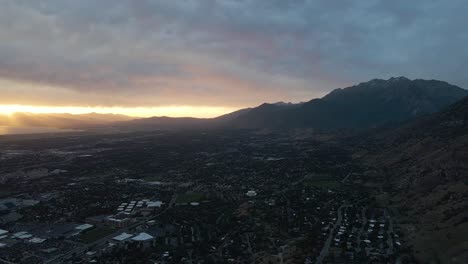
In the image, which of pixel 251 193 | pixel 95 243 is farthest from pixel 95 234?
pixel 251 193

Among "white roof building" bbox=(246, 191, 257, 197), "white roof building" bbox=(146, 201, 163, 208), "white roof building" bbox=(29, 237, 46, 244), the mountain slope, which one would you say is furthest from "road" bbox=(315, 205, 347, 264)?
"white roof building" bbox=(29, 237, 46, 244)

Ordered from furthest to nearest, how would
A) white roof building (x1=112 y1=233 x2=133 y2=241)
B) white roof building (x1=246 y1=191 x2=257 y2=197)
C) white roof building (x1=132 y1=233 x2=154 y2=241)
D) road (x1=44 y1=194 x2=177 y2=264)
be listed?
white roof building (x1=246 y1=191 x2=257 y2=197)
white roof building (x1=112 y1=233 x2=133 y2=241)
white roof building (x1=132 y1=233 x2=154 y2=241)
road (x1=44 y1=194 x2=177 y2=264)

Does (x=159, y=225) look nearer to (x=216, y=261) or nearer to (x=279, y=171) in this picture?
(x=216, y=261)

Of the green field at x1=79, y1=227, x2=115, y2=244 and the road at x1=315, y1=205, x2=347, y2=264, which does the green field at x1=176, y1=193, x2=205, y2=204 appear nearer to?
the green field at x1=79, y1=227, x2=115, y2=244

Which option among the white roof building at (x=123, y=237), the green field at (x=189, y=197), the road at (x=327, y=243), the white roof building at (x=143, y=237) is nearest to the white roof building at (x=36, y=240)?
the white roof building at (x=123, y=237)

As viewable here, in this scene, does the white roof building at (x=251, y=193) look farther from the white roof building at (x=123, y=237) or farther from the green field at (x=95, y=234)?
the white roof building at (x=123, y=237)

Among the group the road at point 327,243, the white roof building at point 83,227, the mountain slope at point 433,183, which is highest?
the mountain slope at point 433,183

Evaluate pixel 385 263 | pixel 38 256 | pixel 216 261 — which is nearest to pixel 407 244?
pixel 385 263
